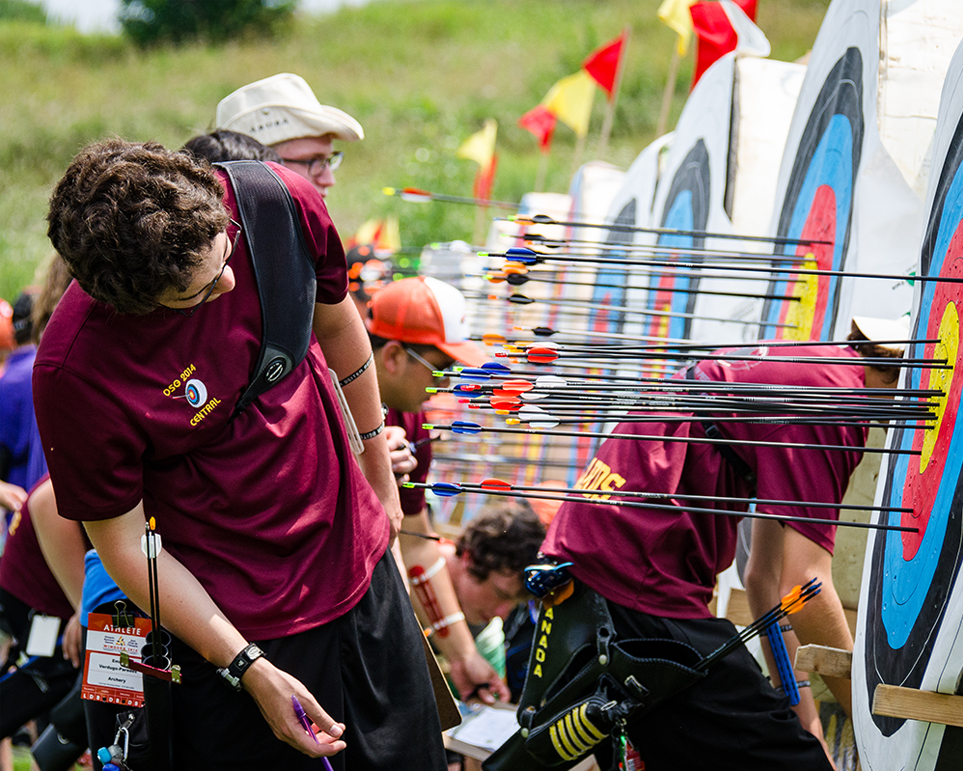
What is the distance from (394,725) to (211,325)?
69 cm

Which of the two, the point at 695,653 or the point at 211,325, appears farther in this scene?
the point at 695,653

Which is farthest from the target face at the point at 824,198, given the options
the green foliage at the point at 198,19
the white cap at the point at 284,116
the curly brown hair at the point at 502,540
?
the green foliage at the point at 198,19

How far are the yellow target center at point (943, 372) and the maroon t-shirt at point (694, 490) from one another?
21 centimetres

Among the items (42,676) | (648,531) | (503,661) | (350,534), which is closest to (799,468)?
(648,531)

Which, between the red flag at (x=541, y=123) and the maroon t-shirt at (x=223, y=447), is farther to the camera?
the red flag at (x=541, y=123)

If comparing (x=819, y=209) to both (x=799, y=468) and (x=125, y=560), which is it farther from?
(x=125, y=560)

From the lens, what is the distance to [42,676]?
108 inches

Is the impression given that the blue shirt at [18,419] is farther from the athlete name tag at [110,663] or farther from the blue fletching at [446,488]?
the blue fletching at [446,488]

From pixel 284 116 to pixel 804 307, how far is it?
1.47 m

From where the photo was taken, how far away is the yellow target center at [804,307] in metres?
2.76

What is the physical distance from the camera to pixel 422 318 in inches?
95.3

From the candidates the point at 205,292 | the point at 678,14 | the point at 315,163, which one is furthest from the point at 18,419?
the point at 678,14

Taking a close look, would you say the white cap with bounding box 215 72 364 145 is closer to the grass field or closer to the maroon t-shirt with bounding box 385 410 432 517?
the maroon t-shirt with bounding box 385 410 432 517

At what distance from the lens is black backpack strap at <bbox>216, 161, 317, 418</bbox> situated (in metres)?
1.51
